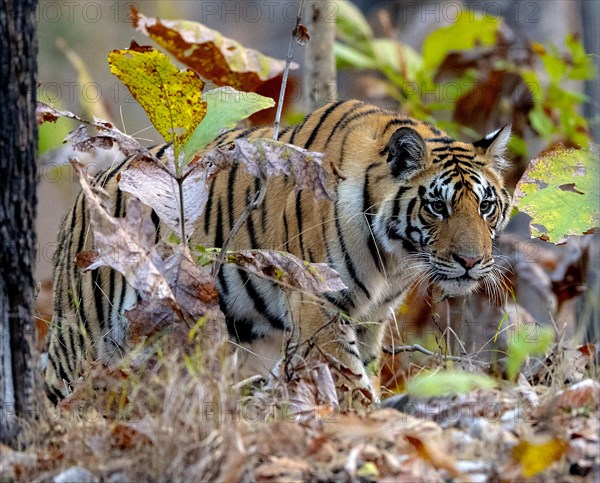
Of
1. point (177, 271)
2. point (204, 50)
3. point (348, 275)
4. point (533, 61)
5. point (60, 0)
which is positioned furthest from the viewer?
point (60, 0)

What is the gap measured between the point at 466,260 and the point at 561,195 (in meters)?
0.51

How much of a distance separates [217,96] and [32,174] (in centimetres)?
103

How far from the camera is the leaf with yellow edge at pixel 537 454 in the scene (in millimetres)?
2457

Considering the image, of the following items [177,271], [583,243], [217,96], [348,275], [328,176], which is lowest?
[583,243]

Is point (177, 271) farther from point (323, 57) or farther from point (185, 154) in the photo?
point (323, 57)

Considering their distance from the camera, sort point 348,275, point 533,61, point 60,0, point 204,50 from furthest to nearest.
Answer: point 60,0
point 533,61
point 204,50
point 348,275

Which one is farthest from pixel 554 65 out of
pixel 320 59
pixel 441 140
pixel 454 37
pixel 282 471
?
pixel 282 471

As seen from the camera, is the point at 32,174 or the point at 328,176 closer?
the point at 32,174

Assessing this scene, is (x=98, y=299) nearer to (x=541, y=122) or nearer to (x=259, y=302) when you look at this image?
(x=259, y=302)

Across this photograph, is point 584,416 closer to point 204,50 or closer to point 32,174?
point 32,174

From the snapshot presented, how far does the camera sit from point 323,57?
21.0 feet

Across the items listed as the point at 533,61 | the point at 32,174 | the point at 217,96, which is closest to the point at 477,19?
the point at 533,61

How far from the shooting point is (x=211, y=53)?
5574 mm

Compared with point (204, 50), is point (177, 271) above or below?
below
